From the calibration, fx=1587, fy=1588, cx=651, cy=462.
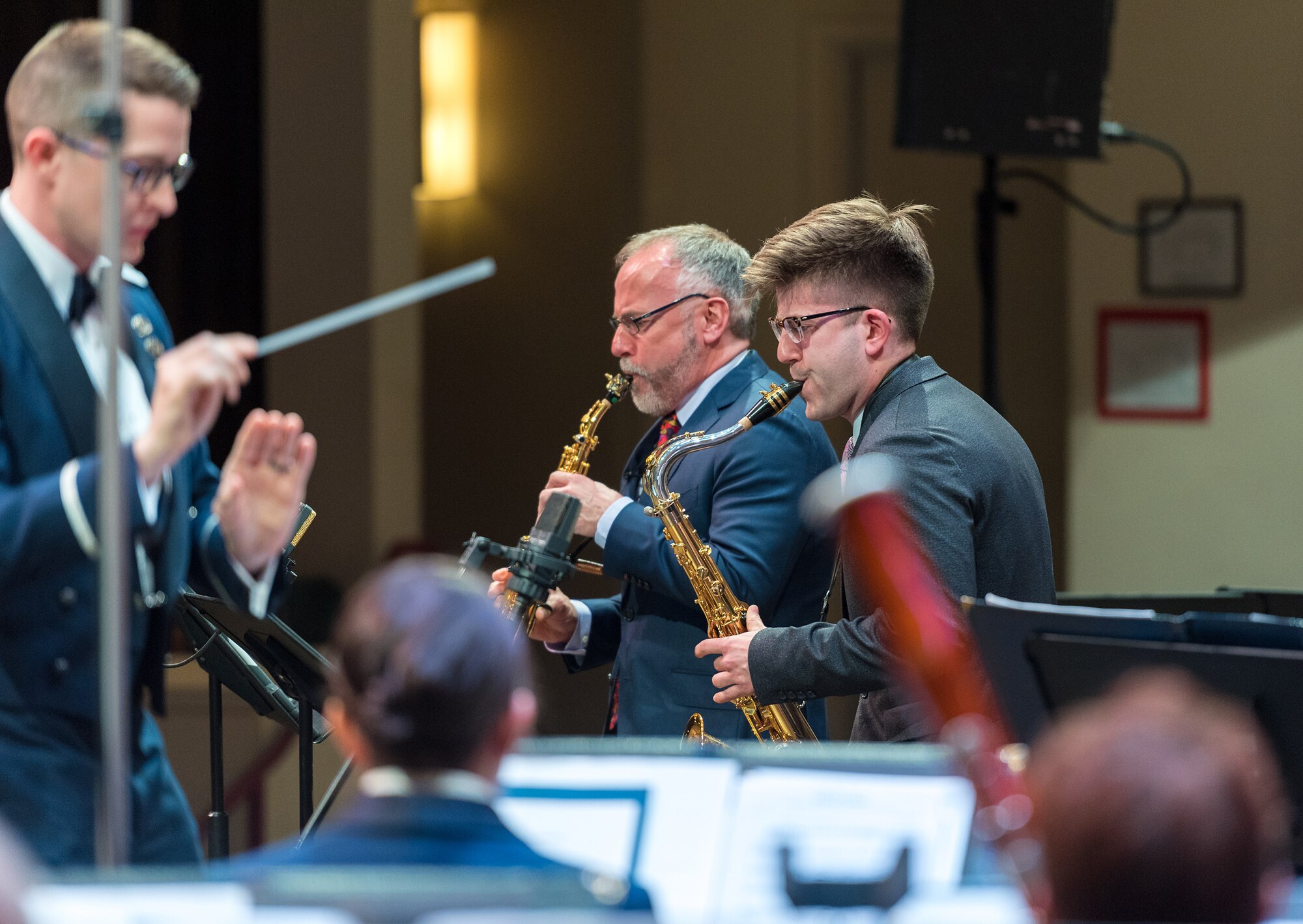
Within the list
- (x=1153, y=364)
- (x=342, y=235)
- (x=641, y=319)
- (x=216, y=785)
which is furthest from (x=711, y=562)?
(x=1153, y=364)

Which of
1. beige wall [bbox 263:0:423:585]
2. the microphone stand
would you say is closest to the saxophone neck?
the microphone stand

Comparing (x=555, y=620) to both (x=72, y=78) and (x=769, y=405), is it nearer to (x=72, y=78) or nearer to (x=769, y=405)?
(x=769, y=405)

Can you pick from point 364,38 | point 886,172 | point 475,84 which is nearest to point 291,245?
point 364,38

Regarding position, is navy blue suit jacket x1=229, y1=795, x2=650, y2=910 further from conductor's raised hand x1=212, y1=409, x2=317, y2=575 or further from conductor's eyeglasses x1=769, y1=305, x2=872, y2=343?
conductor's eyeglasses x1=769, y1=305, x2=872, y2=343

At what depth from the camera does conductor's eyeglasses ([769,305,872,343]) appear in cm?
254

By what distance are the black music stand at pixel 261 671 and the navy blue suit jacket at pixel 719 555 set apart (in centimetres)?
55

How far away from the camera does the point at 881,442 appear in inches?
93.6

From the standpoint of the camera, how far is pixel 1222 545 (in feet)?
15.9

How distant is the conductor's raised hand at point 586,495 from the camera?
2.72 metres

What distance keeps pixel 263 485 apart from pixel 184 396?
0.65 ft

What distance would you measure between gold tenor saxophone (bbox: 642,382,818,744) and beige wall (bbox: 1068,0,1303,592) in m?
2.39

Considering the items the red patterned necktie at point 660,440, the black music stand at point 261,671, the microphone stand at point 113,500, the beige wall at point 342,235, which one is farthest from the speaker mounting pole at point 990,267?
the microphone stand at point 113,500

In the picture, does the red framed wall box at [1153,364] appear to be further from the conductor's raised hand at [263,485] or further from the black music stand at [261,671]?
the conductor's raised hand at [263,485]

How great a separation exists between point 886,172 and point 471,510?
72.6 inches
